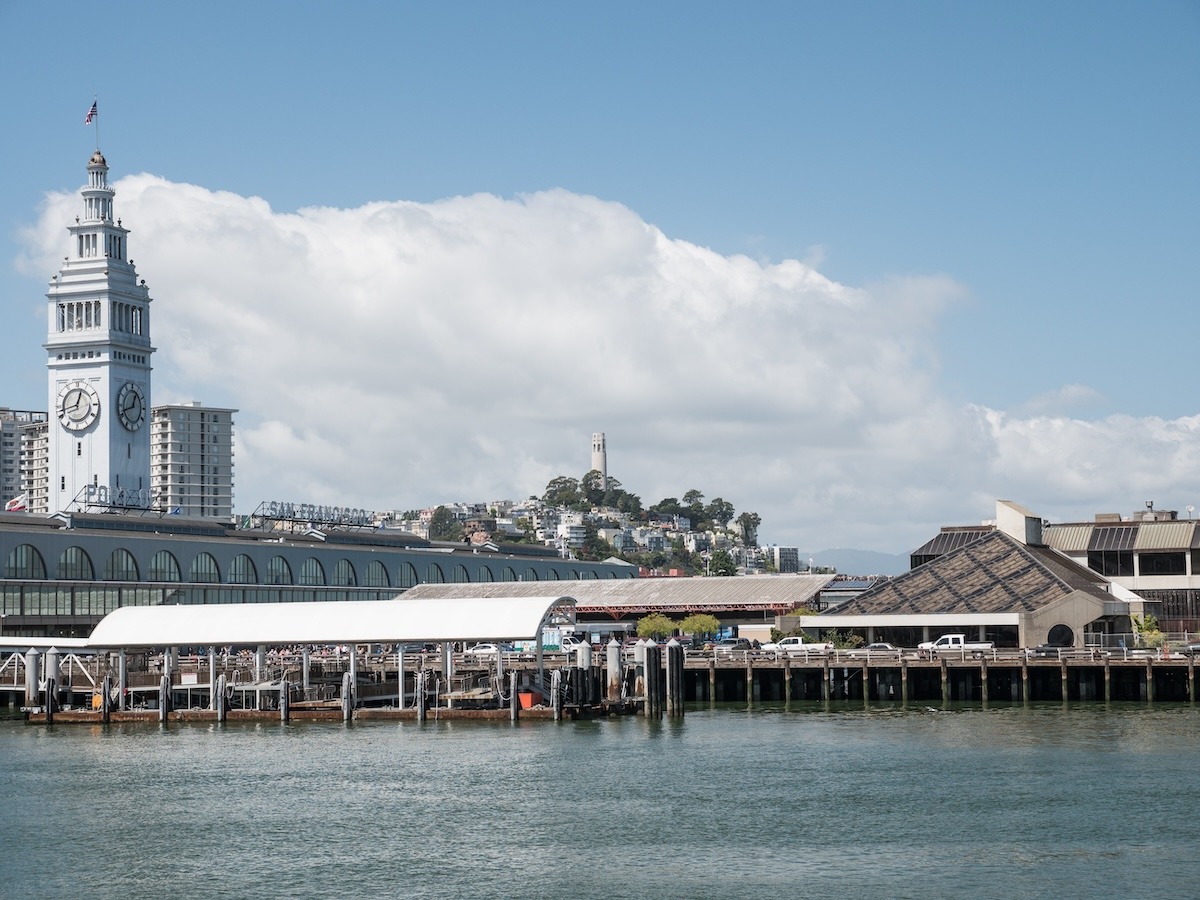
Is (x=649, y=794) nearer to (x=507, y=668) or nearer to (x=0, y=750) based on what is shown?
(x=0, y=750)

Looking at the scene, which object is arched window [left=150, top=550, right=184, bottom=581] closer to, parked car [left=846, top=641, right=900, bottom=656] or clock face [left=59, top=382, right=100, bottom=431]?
parked car [left=846, top=641, right=900, bottom=656]

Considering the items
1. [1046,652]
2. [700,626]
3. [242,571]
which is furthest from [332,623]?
[242,571]

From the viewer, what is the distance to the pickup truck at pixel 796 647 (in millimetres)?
99938

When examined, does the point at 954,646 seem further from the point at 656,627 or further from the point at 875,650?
the point at 656,627

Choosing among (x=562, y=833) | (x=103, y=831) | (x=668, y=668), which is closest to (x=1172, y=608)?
(x=668, y=668)

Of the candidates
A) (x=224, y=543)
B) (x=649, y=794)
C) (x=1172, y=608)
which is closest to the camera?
(x=649, y=794)

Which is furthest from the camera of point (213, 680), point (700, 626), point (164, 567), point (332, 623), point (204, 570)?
point (204, 570)

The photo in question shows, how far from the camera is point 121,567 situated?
12731 cm

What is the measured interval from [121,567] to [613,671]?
54673mm

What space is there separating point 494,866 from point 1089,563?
8175 centimetres

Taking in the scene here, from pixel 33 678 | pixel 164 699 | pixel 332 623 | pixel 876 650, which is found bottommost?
pixel 164 699

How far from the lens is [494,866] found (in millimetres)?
46875

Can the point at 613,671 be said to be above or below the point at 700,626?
below

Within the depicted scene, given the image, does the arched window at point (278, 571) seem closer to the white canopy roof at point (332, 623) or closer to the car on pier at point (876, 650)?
the white canopy roof at point (332, 623)
